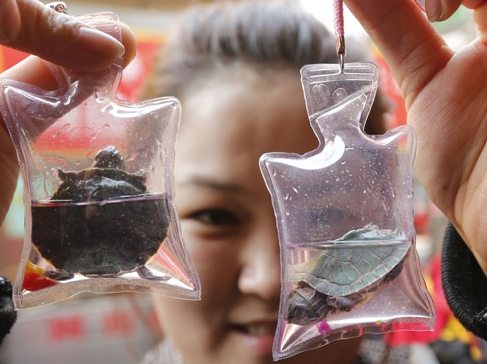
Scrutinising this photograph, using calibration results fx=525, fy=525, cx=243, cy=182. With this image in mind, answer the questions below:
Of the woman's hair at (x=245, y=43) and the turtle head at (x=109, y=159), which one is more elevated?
the woman's hair at (x=245, y=43)

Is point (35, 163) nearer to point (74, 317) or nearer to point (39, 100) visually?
point (39, 100)

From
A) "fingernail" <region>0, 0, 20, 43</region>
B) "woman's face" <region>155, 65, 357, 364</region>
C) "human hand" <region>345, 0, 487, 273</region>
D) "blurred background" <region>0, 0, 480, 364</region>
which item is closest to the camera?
"fingernail" <region>0, 0, 20, 43</region>

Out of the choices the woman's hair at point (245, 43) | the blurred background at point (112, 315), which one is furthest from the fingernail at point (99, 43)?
the blurred background at point (112, 315)

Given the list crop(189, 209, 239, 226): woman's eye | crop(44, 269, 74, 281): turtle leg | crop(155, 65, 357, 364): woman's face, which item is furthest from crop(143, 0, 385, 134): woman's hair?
crop(44, 269, 74, 281): turtle leg

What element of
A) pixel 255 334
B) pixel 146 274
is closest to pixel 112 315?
pixel 255 334

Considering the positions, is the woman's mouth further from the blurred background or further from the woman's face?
the blurred background

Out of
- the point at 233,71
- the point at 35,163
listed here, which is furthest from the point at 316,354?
the point at 35,163

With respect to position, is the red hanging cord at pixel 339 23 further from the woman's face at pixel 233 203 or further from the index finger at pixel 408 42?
the woman's face at pixel 233 203
